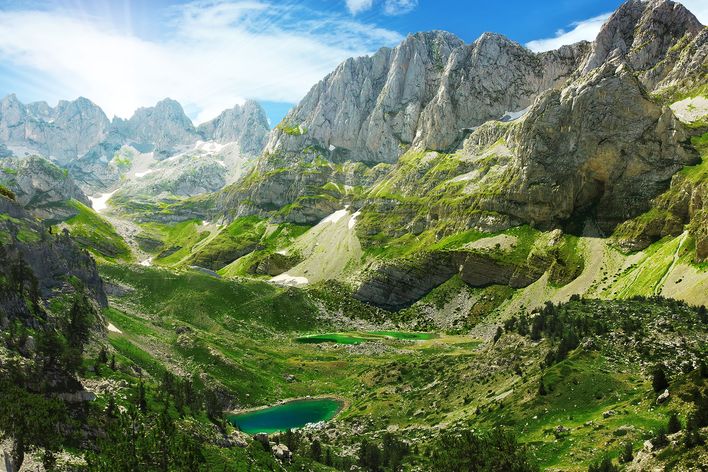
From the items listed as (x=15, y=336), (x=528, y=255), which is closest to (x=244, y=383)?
(x=15, y=336)

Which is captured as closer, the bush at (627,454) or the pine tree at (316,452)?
the bush at (627,454)

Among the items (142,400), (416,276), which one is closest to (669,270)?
(416,276)

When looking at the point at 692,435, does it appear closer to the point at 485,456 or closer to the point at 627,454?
the point at 627,454

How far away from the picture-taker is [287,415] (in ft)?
308

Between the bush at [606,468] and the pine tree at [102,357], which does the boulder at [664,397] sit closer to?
the bush at [606,468]

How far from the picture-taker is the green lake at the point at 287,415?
87812 mm

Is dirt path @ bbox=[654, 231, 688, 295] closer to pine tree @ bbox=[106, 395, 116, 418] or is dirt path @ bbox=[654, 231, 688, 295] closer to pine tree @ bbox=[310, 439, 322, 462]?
pine tree @ bbox=[310, 439, 322, 462]

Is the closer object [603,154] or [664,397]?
[664,397]

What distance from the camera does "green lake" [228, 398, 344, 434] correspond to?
87812mm

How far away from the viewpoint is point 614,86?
186 m

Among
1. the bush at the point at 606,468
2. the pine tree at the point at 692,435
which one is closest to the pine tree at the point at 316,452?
the bush at the point at 606,468

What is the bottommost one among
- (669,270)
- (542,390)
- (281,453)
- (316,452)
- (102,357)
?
(316,452)

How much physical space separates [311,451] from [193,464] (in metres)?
22.4

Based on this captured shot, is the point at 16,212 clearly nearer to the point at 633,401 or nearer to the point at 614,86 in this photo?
the point at 633,401
